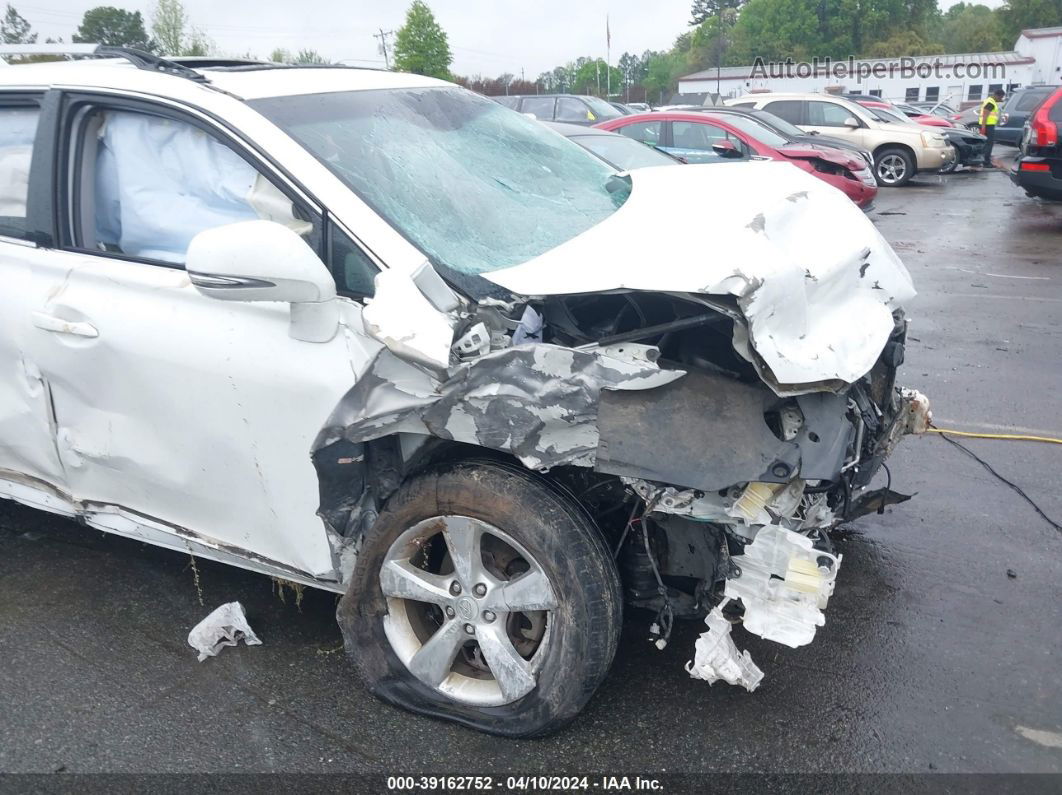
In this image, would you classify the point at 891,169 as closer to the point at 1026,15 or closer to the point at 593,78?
the point at 1026,15

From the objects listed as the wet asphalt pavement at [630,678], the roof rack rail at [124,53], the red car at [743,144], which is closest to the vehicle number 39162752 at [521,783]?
the wet asphalt pavement at [630,678]

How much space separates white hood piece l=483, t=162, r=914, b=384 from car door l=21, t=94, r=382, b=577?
0.72 metres

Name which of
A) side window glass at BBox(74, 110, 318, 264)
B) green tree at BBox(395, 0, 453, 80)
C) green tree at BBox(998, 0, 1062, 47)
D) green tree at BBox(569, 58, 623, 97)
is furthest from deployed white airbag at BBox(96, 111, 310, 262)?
green tree at BBox(569, 58, 623, 97)

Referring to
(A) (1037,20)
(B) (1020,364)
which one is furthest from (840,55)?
(B) (1020,364)

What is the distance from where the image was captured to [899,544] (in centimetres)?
370

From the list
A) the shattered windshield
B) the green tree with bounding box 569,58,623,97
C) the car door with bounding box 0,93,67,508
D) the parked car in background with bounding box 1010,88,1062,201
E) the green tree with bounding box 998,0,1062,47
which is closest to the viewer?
the shattered windshield

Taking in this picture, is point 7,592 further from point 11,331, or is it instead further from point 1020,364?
point 1020,364

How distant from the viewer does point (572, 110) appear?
1677 centimetres

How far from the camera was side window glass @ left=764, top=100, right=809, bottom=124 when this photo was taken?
1731cm

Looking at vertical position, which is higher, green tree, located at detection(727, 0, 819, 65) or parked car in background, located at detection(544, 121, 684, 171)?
green tree, located at detection(727, 0, 819, 65)

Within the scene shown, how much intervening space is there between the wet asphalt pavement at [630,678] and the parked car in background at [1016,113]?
20.7 m

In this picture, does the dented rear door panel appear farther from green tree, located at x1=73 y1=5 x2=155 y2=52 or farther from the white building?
the white building

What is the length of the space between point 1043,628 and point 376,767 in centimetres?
227

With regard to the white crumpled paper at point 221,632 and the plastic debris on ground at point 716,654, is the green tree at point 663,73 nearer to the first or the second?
the white crumpled paper at point 221,632
